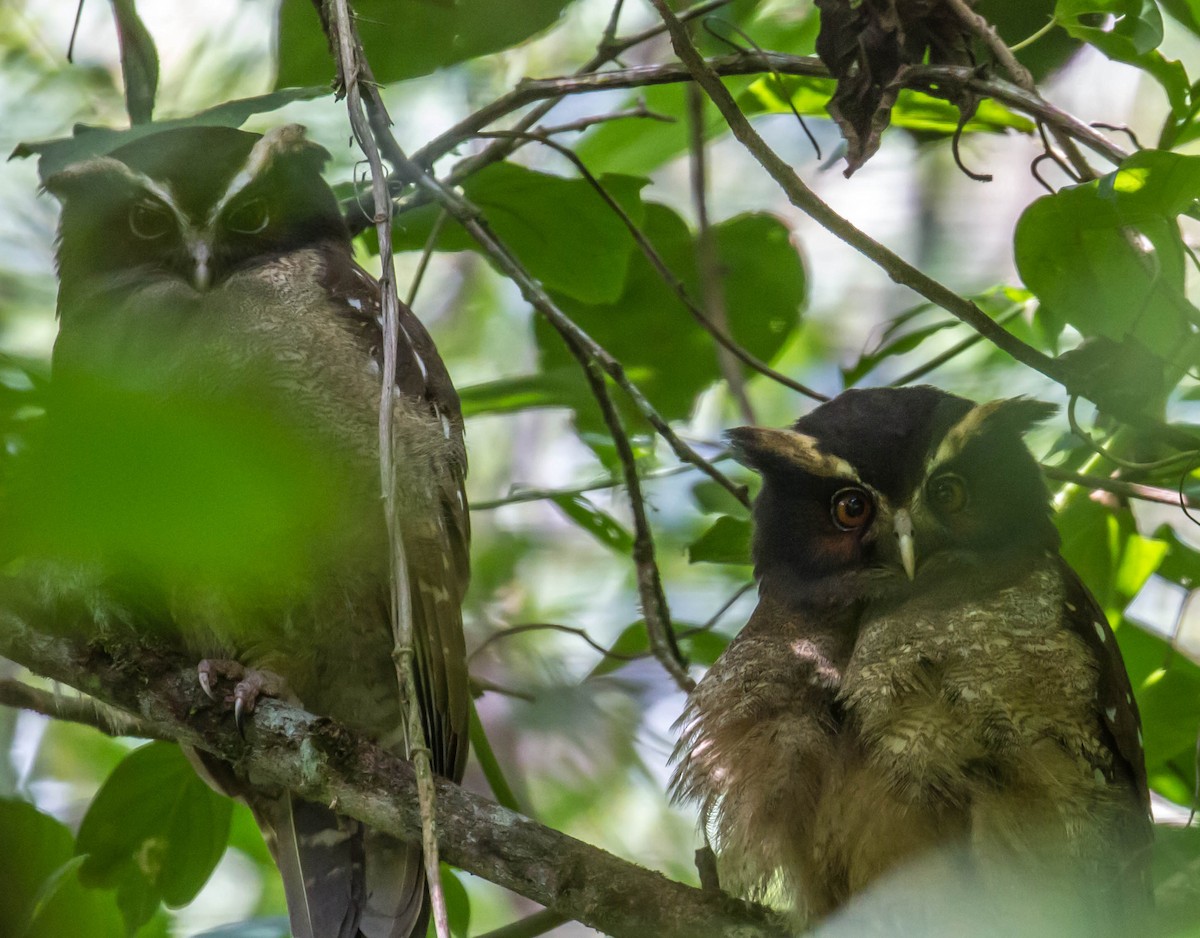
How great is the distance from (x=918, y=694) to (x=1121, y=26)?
1338 millimetres

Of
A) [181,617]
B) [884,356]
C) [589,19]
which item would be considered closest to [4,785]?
[181,617]

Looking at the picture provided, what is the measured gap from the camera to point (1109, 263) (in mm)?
2484

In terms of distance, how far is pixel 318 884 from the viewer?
9.82 ft

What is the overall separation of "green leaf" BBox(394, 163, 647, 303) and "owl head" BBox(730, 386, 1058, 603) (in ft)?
2.17

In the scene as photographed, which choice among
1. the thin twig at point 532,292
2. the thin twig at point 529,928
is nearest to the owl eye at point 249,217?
the thin twig at point 532,292

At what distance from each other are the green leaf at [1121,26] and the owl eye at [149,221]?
199 centimetres

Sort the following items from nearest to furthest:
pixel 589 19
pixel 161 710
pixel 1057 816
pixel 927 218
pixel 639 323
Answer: pixel 1057 816 → pixel 161 710 → pixel 639 323 → pixel 589 19 → pixel 927 218

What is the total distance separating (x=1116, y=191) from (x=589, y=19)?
3.68m

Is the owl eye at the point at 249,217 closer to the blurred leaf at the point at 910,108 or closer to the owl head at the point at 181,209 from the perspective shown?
the owl head at the point at 181,209

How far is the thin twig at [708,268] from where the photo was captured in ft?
11.2

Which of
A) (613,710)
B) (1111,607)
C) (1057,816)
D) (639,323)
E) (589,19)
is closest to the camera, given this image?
(1057,816)

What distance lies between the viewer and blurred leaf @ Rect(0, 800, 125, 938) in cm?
167

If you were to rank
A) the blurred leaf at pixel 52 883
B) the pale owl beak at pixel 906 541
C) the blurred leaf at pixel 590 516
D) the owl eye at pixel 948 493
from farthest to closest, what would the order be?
the blurred leaf at pixel 590 516
the owl eye at pixel 948 493
the pale owl beak at pixel 906 541
the blurred leaf at pixel 52 883

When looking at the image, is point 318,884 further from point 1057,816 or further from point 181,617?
point 1057,816
